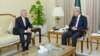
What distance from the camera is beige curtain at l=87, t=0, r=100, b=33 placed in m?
6.10

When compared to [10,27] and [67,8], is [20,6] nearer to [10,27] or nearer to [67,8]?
[10,27]

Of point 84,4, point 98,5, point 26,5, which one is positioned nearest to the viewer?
point 98,5

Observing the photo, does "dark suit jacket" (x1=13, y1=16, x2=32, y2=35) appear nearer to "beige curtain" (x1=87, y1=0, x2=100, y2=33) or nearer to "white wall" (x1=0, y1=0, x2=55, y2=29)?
"white wall" (x1=0, y1=0, x2=55, y2=29)

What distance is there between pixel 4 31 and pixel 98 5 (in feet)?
10.3

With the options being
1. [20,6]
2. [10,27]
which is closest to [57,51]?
[10,27]

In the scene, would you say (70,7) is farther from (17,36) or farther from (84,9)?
(17,36)

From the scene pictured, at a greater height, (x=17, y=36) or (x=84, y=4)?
(x=84, y=4)

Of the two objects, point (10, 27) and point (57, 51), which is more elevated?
point (10, 27)

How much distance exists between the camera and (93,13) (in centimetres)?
618

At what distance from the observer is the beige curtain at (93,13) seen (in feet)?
20.0

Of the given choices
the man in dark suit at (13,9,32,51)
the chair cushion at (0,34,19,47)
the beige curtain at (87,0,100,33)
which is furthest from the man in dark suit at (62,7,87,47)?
the chair cushion at (0,34,19,47)

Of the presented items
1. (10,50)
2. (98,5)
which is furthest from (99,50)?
(10,50)

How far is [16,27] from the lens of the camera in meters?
5.22

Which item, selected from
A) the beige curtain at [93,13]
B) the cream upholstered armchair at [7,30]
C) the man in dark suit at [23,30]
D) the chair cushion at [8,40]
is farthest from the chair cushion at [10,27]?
the beige curtain at [93,13]
